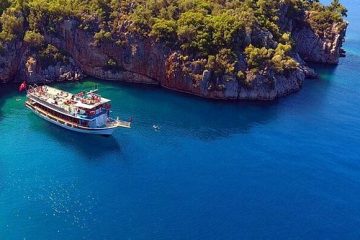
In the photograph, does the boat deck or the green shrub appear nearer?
the boat deck

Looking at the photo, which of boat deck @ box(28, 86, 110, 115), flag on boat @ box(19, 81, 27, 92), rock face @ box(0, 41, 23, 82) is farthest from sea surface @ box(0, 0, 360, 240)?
boat deck @ box(28, 86, 110, 115)

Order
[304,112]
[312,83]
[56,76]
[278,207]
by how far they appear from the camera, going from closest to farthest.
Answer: [278,207]
[304,112]
[56,76]
[312,83]

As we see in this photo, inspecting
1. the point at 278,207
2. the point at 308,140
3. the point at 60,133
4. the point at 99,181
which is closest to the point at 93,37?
the point at 60,133

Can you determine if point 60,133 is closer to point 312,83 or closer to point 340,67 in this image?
point 312,83

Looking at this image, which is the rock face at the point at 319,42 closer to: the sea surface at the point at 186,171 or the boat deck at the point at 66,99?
the sea surface at the point at 186,171

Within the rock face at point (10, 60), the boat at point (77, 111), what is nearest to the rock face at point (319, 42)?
the boat at point (77, 111)

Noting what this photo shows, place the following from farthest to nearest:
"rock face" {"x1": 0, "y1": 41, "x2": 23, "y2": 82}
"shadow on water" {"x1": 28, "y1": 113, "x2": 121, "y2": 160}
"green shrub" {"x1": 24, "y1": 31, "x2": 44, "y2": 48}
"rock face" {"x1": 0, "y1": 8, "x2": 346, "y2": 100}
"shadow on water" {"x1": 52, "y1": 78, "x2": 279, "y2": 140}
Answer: "green shrub" {"x1": 24, "y1": 31, "x2": 44, "y2": 48} → "rock face" {"x1": 0, "y1": 41, "x2": 23, "y2": 82} → "rock face" {"x1": 0, "y1": 8, "x2": 346, "y2": 100} → "shadow on water" {"x1": 52, "y1": 78, "x2": 279, "y2": 140} → "shadow on water" {"x1": 28, "y1": 113, "x2": 121, "y2": 160}

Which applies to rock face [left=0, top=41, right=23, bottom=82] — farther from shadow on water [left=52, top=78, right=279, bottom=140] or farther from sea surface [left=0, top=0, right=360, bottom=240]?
shadow on water [left=52, top=78, right=279, bottom=140]

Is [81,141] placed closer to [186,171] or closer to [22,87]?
[186,171]
